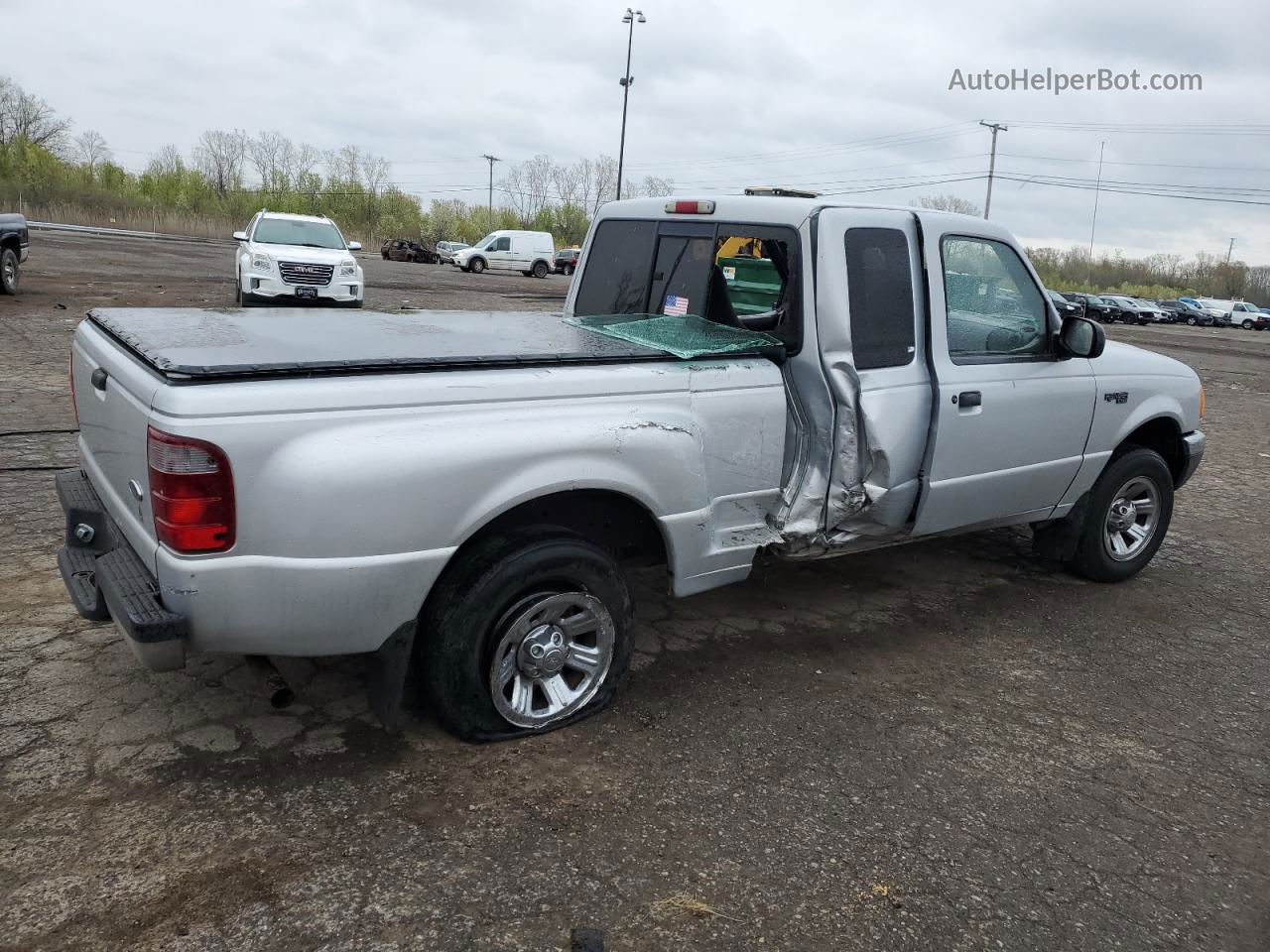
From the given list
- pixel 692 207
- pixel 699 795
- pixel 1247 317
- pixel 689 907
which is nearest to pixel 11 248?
pixel 692 207

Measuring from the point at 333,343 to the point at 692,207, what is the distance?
198 centimetres

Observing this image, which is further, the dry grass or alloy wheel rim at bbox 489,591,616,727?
alloy wheel rim at bbox 489,591,616,727

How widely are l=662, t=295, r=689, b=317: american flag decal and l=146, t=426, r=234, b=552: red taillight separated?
2.40 metres

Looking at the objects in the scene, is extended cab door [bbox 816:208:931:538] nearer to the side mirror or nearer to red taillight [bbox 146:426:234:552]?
the side mirror

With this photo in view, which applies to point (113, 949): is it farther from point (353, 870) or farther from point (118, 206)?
point (118, 206)

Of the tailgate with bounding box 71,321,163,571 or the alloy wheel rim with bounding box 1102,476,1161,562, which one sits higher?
the tailgate with bounding box 71,321,163,571

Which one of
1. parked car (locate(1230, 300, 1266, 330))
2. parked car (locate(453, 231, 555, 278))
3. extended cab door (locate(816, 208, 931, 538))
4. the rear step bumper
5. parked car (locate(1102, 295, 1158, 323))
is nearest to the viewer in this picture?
the rear step bumper


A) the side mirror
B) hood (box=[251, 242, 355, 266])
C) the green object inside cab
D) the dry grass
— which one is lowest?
the dry grass

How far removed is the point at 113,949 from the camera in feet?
8.02

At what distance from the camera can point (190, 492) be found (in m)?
2.75

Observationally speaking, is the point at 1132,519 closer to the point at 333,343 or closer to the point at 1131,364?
the point at 1131,364

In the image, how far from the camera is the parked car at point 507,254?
4566cm

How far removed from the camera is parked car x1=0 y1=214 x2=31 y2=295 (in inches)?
593

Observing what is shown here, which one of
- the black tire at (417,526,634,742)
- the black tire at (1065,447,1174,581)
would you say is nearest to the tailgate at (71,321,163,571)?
the black tire at (417,526,634,742)
